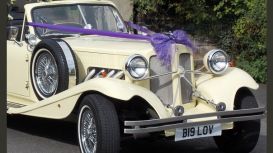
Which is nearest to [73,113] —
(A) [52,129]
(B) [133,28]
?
(A) [52,129]

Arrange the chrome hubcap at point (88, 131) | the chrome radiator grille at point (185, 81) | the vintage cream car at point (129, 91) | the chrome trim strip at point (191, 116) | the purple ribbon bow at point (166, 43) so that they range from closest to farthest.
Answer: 1. the chrome trim strip at point (191, 116)
2. the vintage cream car at point (129, 91)
3. the chrome hubcap at point (88, 131)
4. the purple ribbon bow at point (166, 43)
5. the chrome radiator grille at point (185, 81)

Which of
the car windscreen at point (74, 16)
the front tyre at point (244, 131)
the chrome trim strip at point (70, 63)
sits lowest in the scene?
the front tyre at point (244, 131)

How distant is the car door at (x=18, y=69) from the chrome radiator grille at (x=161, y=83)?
183 cm

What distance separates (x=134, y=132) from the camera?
490cm

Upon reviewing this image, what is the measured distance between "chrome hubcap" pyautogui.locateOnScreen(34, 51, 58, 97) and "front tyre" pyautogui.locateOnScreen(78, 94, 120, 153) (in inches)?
33.8

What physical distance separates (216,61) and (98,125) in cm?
149

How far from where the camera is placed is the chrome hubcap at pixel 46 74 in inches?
242

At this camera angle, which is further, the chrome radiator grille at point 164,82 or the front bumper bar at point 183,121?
the chrome radiator grille at point 164,82

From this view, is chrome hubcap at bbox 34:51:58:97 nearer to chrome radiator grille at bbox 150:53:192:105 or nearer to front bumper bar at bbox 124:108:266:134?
chrome radiator grille at bbox 150:53:192:105

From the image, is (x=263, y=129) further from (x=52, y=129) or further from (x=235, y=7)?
(x=235, y=7)

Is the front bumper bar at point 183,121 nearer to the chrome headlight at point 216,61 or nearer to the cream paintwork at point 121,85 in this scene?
the cream paintwork at point 121,85

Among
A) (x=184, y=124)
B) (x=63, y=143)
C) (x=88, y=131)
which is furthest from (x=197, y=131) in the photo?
(x=63, y=143)

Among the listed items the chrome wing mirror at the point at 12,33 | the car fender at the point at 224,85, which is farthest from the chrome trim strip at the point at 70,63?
the chrome wing mirror at the point at 12,33

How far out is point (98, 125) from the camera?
5.05m
